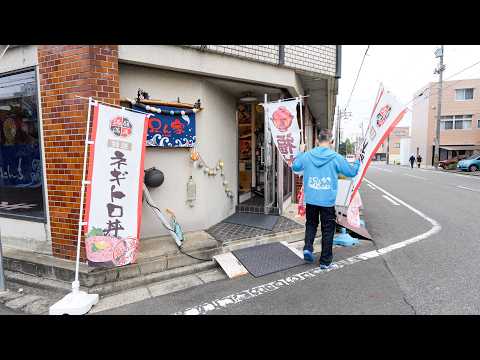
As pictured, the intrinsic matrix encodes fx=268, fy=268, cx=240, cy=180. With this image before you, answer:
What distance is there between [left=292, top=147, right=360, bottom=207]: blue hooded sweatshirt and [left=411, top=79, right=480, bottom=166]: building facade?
32.8 m

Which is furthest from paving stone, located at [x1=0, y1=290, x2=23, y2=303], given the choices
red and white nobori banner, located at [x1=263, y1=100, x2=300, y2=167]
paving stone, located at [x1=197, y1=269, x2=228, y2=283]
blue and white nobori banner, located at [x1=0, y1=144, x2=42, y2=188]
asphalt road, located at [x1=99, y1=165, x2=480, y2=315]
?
red and white nobori banner, located at [x1=263, y1=100, x2=300, y2=167]

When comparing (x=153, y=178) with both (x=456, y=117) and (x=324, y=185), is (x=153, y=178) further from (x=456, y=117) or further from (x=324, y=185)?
(x=456, y=117)

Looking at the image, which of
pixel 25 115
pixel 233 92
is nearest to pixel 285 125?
pixel 233 92

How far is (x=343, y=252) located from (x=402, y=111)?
243 centimetres

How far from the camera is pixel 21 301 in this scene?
10.5ft

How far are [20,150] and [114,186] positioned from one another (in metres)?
2.39

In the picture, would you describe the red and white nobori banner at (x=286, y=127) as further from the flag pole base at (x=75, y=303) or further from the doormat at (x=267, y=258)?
the flag pole base at (x=75, y=303)

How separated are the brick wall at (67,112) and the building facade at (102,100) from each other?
0.01 metres

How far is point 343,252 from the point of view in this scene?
181 inches

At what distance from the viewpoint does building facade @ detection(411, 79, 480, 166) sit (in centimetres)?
3020

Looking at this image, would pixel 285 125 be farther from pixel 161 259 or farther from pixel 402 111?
pixel 161 259

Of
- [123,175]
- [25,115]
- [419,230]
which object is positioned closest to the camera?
[123,175]

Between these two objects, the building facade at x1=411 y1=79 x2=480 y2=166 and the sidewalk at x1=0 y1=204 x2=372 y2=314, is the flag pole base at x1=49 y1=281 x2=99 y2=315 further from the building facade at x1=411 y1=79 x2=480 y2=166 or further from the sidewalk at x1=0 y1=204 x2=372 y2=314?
the building facade at x1=411 y1=79 x2=480 y2=166

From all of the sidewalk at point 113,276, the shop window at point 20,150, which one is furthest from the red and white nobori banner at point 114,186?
the shop window at point 20,150
